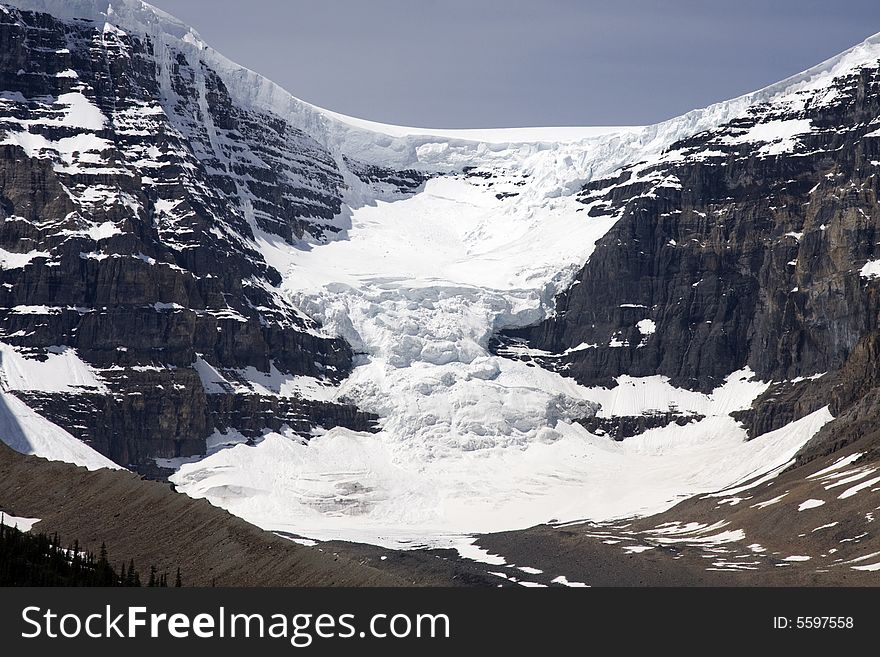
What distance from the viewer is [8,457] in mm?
191750

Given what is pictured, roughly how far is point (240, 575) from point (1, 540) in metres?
21.3

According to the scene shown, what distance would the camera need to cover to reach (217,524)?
162m

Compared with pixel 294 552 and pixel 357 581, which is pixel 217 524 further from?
pixel 357 581

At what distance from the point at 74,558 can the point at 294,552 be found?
20029 millimetres
